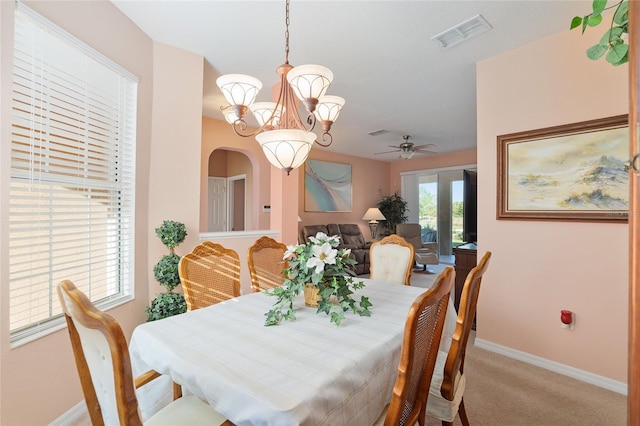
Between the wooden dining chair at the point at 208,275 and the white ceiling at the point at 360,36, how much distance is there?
178cm

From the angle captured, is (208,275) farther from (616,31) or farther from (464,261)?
(464,261)

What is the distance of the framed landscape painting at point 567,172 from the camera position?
Result: 223cm

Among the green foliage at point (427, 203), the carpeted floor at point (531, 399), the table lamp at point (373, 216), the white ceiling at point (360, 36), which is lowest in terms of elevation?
the carpeted floor at point (531, 399)

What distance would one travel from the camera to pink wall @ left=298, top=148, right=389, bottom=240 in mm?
6875

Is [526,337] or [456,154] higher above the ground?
[456,154]

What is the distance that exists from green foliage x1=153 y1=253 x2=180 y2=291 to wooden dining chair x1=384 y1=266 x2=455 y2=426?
1.98 m

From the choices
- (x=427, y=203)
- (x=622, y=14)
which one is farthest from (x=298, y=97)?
(x=427, y=203)

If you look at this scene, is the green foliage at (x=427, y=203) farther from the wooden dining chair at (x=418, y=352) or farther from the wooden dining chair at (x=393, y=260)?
the wooden dining chair at (x=418, y=352)

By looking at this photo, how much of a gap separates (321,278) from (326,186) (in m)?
5.61

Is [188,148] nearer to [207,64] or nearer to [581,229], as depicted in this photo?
[207,64]

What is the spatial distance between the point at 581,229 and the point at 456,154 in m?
5.18

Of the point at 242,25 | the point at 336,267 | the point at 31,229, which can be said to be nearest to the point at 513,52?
the point at 242,25

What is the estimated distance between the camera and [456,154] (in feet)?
23.6

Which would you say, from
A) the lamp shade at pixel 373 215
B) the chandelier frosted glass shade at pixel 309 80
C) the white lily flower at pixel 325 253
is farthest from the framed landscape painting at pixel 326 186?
the white lily flower at pixel 325 253
